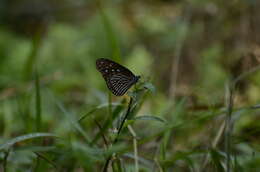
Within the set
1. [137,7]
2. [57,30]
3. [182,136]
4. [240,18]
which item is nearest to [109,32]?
[182,136]

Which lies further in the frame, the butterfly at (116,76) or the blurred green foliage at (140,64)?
the blurred green foliage at (140,64)

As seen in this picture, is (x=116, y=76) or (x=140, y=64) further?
(x=140, y=64)

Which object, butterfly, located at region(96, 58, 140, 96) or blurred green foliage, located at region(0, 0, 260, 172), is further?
blurred green foliage, located at region(0, 0, 260, 172)

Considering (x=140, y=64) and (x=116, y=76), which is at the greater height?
(x=116, y=76)

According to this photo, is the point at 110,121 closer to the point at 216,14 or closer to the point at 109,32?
the point at 109,32
